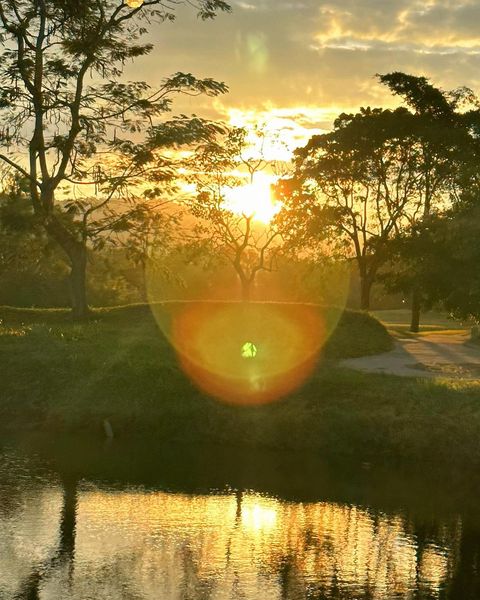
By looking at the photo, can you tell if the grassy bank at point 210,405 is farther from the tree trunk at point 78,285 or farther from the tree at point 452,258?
the tree at point 452,258

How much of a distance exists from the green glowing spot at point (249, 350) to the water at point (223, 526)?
30.0ft

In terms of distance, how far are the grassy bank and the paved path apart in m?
1.79

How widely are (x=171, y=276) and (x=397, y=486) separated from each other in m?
25.3

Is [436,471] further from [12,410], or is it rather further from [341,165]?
[341,165]

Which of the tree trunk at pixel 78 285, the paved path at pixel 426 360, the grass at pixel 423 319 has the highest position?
the tree trunk at pixel 78 285

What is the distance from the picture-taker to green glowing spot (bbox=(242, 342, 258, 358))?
1474 inches

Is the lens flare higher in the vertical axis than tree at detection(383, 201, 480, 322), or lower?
lower

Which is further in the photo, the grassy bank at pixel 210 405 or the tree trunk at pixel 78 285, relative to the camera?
the tree trunk at pixel 78 285

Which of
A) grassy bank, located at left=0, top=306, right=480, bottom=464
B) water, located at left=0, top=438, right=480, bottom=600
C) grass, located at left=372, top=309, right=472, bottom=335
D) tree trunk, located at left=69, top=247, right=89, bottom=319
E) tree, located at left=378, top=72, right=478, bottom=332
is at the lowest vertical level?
water, located at left=0, top=438, right=480, bottom=600

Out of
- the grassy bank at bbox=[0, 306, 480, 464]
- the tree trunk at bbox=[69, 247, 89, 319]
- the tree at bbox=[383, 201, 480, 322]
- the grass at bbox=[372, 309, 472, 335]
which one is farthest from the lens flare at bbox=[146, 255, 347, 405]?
the grass at bbox=[372, 309, 472, 335]

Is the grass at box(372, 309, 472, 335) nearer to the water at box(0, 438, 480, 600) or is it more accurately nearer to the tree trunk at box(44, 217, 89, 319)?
the tree trunk at box(44, 217, 89, 319)

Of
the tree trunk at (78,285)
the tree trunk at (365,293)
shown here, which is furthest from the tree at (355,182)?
the tree trunk at (78,285)

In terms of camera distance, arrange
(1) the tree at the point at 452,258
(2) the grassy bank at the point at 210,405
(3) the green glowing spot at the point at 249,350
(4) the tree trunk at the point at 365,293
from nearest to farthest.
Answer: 1. (2) the grassy bank at the point at 210,405
2. (3) the green glowing spot at the point at 249,350
3. (1) the tree at the point at 452,258
4. (4) the tree trunk at the point at 365,293

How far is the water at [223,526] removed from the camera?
672 inches
